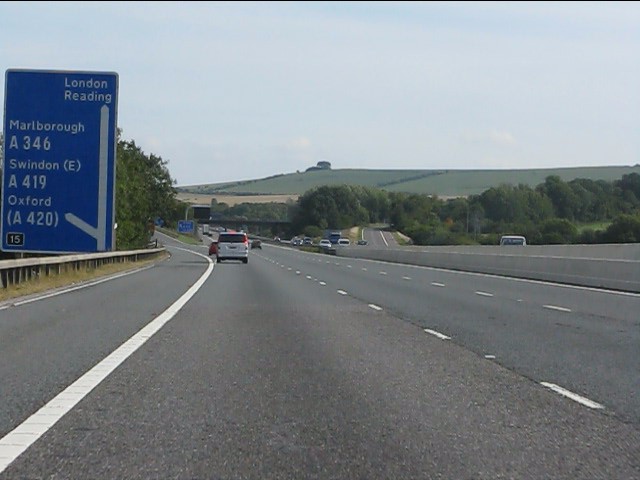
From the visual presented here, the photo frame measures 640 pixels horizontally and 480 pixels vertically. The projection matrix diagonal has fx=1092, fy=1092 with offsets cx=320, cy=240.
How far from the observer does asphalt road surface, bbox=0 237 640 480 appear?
7902 mm

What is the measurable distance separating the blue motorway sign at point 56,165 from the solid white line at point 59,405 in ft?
47.2

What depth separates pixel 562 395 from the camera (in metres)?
11.2

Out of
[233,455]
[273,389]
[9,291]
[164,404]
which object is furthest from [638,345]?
[9,291]

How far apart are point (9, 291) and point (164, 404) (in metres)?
18.6

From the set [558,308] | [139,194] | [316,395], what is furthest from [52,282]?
[139,194]

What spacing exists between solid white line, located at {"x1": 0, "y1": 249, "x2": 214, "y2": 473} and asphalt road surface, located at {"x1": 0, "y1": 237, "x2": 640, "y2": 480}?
3 cm

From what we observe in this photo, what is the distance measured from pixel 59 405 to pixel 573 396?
16.7 feet

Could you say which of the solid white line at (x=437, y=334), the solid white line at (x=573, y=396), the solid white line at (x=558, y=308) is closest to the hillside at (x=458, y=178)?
the solid white line at (x=558, y=308)

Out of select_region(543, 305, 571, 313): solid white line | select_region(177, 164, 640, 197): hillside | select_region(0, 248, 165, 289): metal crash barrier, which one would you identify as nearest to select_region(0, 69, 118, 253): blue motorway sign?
select_region(0, 248, 165, 289): metal crash barrier

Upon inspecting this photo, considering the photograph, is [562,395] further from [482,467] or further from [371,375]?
[482,467]

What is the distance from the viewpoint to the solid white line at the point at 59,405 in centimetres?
823

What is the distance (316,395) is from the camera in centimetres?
1095

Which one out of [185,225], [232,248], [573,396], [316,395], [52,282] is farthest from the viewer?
[185,225]

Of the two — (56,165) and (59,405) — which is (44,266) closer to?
(56,165)
